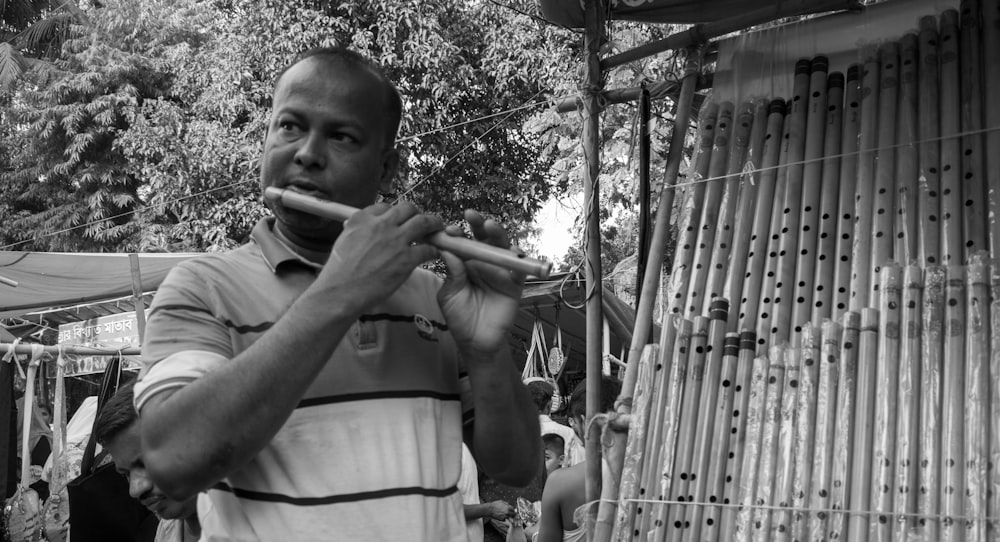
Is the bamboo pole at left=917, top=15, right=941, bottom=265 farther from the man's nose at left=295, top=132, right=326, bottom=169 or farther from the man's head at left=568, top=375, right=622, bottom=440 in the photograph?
the man's head at left=568, top=375, right=622, bottom=440

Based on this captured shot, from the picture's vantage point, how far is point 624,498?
112 inches

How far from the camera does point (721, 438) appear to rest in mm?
2787

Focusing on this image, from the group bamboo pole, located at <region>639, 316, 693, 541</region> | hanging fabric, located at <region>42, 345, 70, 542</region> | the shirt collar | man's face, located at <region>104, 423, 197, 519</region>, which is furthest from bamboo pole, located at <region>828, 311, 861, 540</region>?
hanging fabric, located at <region>42, 345, 70, 542</region>

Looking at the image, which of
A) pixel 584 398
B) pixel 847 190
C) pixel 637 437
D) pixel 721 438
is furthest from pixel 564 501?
pixel 847 190

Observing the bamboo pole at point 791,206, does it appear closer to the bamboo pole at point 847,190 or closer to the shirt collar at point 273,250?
the bamboo pole at point 847,190

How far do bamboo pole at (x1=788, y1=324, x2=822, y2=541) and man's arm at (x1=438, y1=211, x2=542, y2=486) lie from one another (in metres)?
1.27

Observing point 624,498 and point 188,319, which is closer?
point 188,319

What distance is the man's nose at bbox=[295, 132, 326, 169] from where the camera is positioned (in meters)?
1.56

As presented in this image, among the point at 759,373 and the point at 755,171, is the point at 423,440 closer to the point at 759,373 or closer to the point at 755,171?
the point at 759,373

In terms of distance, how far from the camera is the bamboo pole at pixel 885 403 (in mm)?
2494

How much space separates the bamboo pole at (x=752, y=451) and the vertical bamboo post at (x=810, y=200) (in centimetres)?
13

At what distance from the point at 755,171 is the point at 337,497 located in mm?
2091

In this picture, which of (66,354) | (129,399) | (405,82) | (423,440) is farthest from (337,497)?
(405,82)

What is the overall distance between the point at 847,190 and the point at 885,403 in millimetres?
674
